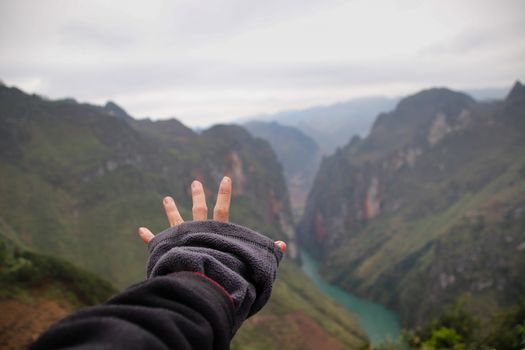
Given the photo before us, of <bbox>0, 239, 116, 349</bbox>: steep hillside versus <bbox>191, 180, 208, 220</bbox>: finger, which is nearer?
<bbox>191, 180, 208, 220</bbox>: finger

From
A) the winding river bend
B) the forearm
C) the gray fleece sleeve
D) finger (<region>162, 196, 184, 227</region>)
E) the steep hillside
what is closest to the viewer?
the forearm

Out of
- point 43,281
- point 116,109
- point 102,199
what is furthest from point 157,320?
point 116,109

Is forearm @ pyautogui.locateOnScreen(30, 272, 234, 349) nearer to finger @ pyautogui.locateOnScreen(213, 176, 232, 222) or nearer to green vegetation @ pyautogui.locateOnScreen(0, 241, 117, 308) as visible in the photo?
finger @ pyautogui.locateOnScreen(213, 176, 232, 222)

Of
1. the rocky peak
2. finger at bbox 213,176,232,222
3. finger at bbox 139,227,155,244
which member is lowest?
finger at bbox 139,227,155,244

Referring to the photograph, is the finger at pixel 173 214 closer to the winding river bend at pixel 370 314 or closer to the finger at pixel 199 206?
the finger at pixel 199 206

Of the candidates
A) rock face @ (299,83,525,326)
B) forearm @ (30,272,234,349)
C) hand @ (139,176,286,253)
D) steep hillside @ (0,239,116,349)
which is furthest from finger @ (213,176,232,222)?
rock face @ (299,83,525,326)

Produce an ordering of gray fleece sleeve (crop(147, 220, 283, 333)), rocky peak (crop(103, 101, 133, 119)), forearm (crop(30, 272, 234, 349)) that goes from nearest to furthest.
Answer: forearm (crop(30, 272, 234, 349)) → gray fleece sleeve (crop(147, 220, 283, 333)) → rocky peak (crop(103, 101, 133, 119))

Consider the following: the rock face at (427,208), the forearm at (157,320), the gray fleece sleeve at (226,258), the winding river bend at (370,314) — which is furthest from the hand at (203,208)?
the rock face at (427,208)

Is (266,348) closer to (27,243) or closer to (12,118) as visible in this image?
(27,243)
